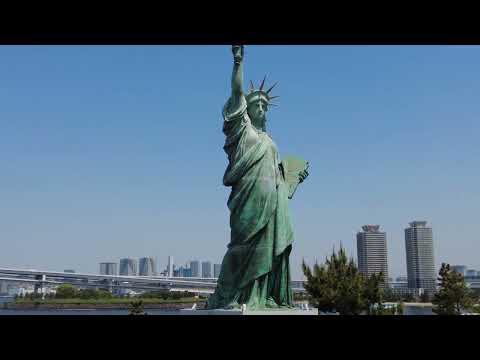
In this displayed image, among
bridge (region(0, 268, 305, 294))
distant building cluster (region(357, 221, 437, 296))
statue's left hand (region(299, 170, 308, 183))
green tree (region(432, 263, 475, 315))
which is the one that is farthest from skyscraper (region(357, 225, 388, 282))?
statue's left hand (region(299, 170, 308, 183))

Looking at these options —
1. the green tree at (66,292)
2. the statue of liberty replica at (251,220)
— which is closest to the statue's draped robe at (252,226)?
the statue of liberty replica at (251,220)

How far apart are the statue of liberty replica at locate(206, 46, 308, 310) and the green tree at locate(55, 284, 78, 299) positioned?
56523 millimetres

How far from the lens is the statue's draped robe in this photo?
18.4 metres

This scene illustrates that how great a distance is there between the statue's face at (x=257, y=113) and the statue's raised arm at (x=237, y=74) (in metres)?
0.87

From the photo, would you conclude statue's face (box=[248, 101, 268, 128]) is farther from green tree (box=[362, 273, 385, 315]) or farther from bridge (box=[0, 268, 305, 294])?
bridge (box=[0, 268, 305, 294])

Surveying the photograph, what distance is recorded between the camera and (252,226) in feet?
60.7

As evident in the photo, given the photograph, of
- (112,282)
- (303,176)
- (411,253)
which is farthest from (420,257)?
(303,176)

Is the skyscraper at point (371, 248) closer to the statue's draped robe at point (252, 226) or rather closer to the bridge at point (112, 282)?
the bridge at point (112, 282)

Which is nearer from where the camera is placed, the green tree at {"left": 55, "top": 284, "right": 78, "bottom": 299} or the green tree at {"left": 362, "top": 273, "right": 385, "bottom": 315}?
the green tree at {"left": 362, "top": 273, "right": 385, "bottom": 315}

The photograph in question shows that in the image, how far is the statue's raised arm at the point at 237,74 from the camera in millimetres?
18547
